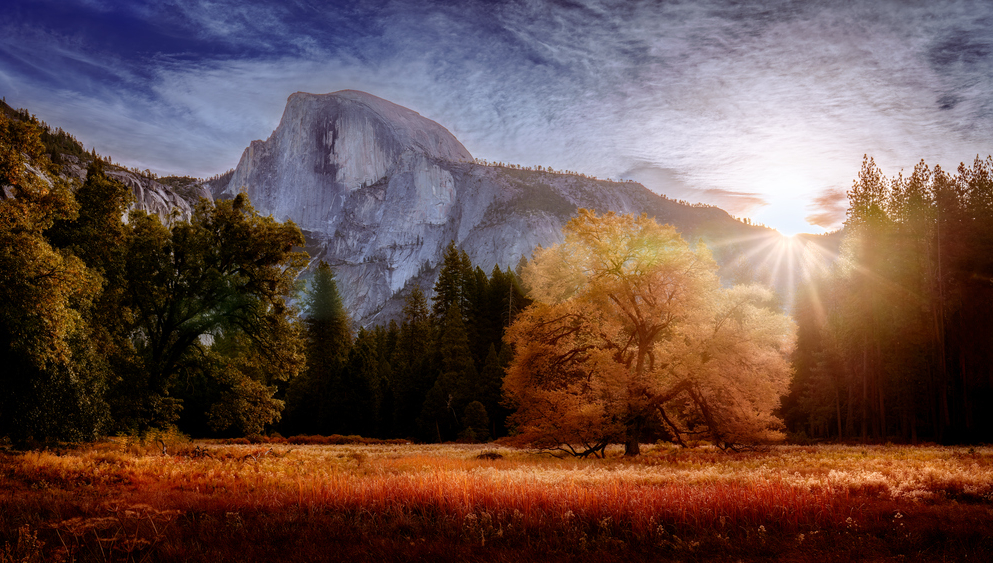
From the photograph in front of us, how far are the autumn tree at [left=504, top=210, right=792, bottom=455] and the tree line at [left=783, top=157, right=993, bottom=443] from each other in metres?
14.9

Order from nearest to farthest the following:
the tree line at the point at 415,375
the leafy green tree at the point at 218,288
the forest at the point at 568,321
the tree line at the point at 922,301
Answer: the forest at the point at 568,321
the leafy green tree at the point at 218,288
the tree line at the point at 922,301
the tree line at the point at 415,375

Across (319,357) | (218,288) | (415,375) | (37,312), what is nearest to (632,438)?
(218,288)

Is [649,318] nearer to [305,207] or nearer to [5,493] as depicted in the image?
[5,493]

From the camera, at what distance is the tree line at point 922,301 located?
31016 millimetres

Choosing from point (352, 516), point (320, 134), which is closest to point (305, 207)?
point (320, 134)

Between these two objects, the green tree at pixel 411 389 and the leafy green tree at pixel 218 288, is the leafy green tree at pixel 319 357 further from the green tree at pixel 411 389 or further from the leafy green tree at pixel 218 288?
the leafy green tree at pixel 218 288

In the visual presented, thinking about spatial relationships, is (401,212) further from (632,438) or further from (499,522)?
(499,522)

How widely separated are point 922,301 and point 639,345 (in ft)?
78.9

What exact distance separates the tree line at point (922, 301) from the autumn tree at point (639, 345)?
588 inches

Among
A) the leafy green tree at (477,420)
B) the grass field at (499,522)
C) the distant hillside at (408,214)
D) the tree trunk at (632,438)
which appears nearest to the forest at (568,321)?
the tree trunk at (632,438)

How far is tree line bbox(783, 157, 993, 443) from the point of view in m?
Answer: 31.0

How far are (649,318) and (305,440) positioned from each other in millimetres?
31043

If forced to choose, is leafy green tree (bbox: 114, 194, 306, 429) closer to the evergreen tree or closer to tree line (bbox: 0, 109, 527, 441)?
tree line (bbox: 0, 109, 527, 441)

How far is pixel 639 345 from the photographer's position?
69.4 ft
